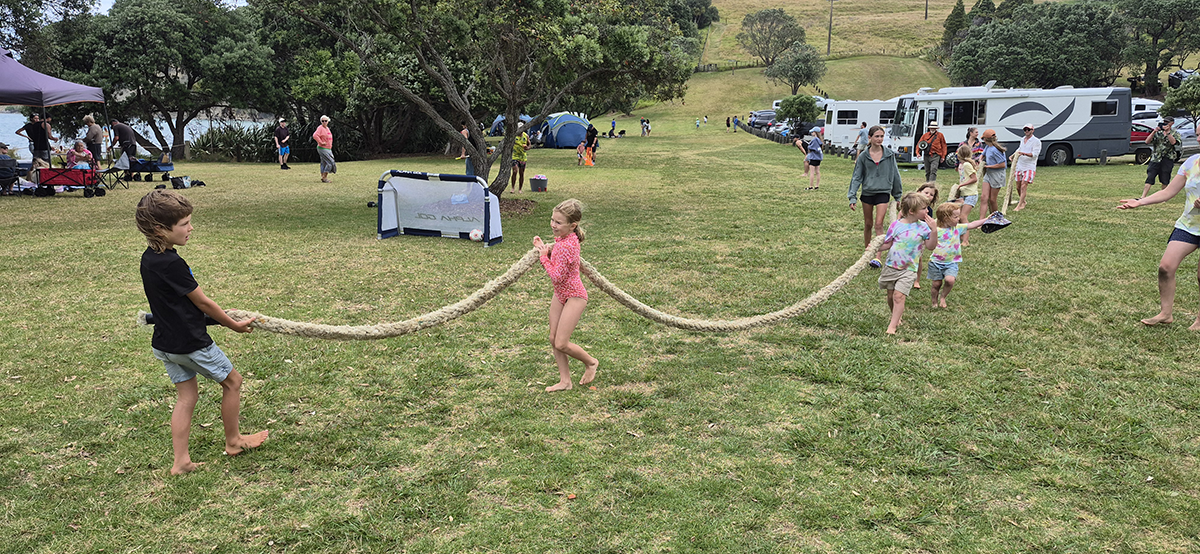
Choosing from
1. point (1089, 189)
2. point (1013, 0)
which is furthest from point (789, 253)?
point (1013, 0)

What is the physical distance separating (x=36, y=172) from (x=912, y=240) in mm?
18867

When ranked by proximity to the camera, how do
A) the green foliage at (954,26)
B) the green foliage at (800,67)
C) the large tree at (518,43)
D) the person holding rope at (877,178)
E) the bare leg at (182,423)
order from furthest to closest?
the green foliage at (954,26), the green foliage at (800,67), the large tree at (518,43), the person holding rope at (877,178), the bare leg at (182,423)

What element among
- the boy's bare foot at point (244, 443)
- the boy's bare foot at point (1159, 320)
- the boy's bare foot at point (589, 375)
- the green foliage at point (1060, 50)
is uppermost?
the green foliage at point (1060, 50)

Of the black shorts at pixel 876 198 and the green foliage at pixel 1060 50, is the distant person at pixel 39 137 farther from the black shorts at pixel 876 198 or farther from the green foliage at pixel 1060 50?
the green foliage at pixel 1060 50

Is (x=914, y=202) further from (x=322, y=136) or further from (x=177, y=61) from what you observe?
(x=177, y=61)

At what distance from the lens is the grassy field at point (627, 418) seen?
3.67 m

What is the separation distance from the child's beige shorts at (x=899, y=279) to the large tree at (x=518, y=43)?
7.56 metres

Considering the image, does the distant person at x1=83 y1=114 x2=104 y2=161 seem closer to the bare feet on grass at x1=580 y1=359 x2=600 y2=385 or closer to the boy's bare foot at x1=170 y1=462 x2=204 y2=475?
the boy's bare foot at x1=170 y1=462 x2=204 y2=475

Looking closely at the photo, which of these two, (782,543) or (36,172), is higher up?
(36,172)

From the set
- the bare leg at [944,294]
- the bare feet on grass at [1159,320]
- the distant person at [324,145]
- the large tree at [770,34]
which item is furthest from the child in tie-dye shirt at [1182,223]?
the large tree at [770,34]

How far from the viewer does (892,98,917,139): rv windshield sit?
2584cm

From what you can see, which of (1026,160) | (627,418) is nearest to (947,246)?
(627,418)

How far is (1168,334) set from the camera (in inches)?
259

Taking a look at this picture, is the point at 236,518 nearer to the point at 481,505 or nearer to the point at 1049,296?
the point at 481,505
